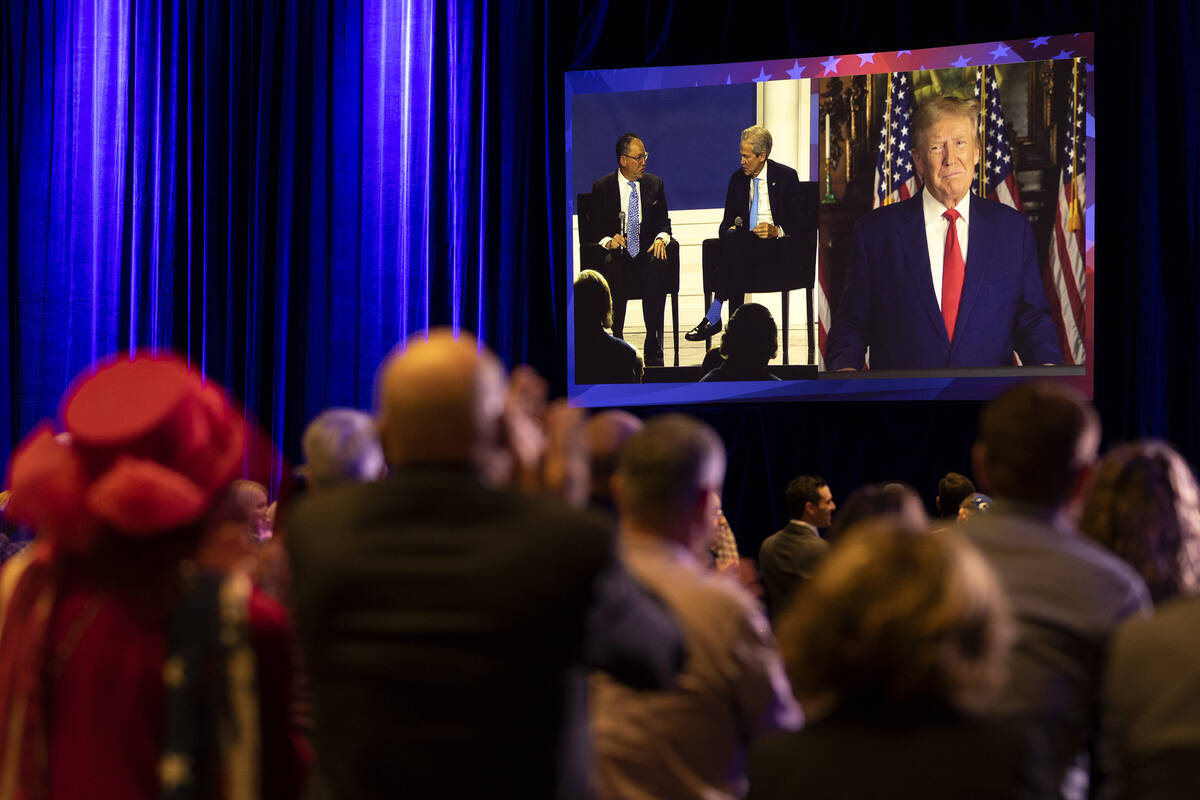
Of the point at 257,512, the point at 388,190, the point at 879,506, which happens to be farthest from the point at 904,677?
the point at 388,190

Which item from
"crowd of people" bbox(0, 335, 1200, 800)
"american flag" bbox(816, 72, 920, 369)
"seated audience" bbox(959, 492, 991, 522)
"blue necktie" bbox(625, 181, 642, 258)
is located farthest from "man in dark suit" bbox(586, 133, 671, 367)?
"crowd of people" bbox(0, 335, 1200, 800)

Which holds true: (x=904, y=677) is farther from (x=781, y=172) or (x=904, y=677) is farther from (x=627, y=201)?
(x=627, y=201)

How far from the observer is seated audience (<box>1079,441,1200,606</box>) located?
2.14 metres

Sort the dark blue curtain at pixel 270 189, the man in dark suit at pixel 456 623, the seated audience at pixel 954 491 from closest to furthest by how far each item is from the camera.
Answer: the man in dark suit at pixel 456 623
the seated audience at pixel 954 491
the dark blue curtain at pixel 270 189

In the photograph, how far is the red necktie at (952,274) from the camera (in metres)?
6.91

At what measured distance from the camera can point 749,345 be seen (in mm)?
7246

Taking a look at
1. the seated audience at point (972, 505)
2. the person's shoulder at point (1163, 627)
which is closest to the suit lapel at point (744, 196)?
the seated audience at point (972, 505)

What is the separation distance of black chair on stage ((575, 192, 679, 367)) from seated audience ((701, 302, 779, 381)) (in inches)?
12.3

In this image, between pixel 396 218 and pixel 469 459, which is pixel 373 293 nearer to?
pixel 396 218

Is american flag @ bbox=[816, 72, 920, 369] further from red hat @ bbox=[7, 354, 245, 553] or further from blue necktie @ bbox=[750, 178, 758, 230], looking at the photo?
red hat @ bbox=[7, 354, 245, 553]

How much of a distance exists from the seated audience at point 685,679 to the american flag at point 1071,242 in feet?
17.8

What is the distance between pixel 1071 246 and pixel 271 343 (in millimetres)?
5031

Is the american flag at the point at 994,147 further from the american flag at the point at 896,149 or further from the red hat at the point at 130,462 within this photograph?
the red hat at the point at 130,462

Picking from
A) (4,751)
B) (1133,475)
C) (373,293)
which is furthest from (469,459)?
(373,293)
